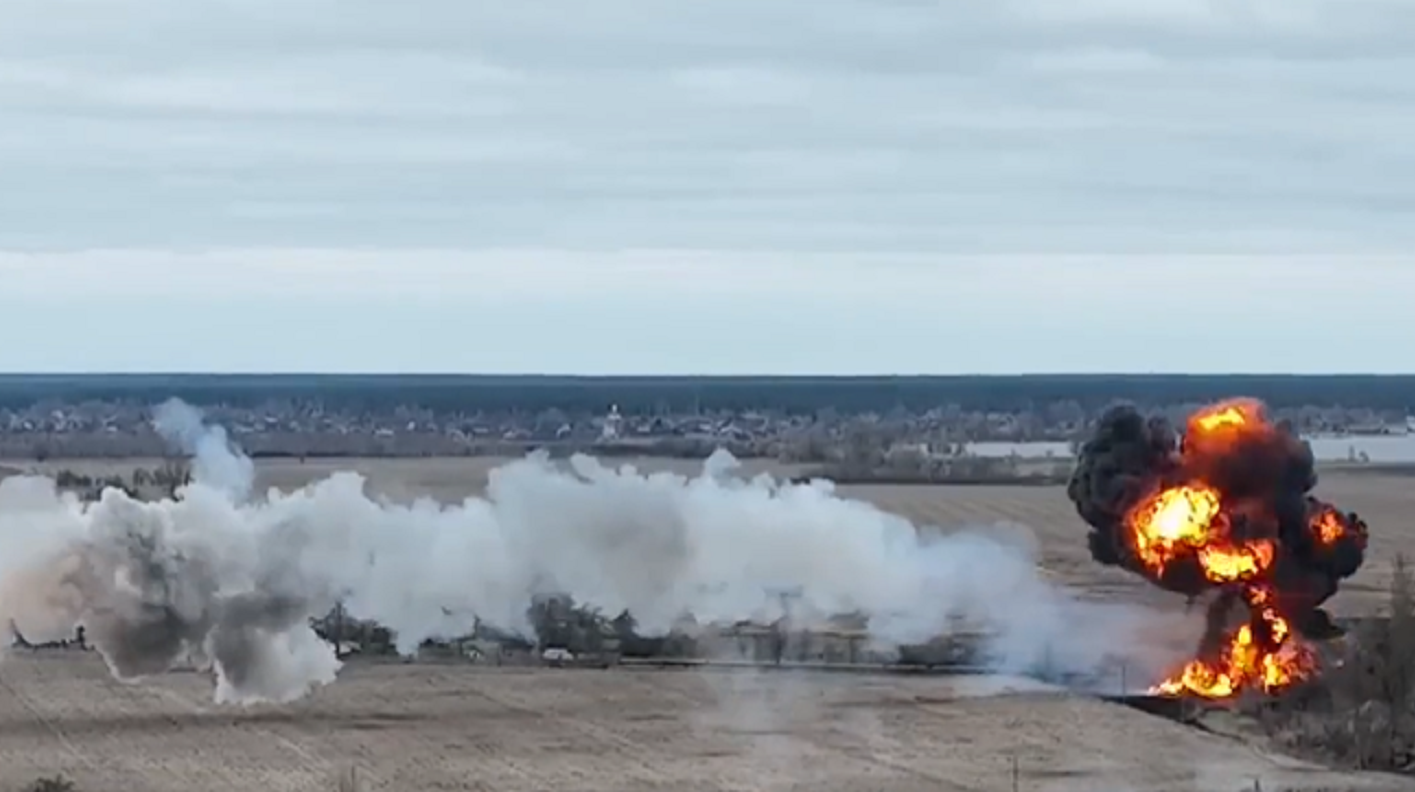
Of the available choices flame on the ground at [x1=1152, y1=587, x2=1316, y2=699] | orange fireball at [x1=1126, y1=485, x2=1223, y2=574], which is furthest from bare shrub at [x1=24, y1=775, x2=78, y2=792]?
orange fireball at [x1=1126, y1=485, x2=1223, y2=574]

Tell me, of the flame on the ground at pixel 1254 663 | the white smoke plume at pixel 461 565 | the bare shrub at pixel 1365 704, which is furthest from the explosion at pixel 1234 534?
the white smoke plume at pixel 461 565

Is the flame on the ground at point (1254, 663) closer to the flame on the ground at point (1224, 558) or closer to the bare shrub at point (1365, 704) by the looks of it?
the flame on the ground at point (1224, 558)

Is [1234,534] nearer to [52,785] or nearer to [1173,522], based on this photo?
[1173,522]

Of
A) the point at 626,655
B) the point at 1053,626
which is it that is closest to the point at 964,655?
the point at 1053,626

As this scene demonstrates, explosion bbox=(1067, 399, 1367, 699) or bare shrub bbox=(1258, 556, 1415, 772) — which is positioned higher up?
explosion bbox=(1067, 399, 1367, 699)

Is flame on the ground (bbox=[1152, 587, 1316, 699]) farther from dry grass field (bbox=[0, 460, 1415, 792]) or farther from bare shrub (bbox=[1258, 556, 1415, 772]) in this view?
dry grass field (bbox=[0, 460, 1415, 792])

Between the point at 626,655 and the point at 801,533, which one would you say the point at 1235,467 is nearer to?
the point at 801,533

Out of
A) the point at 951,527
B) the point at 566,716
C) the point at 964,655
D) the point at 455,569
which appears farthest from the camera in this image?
the point at 951,527
